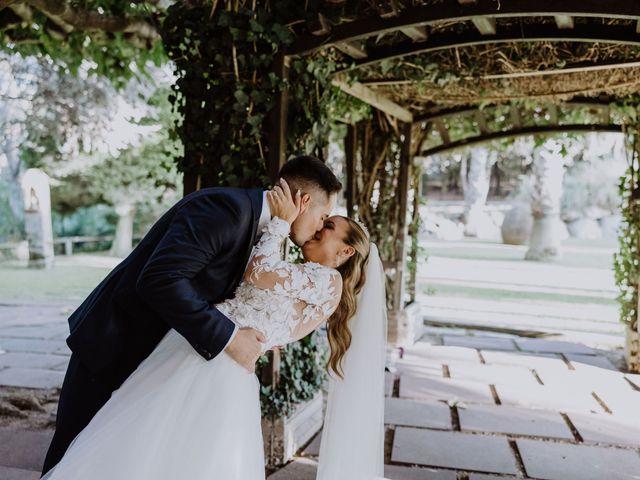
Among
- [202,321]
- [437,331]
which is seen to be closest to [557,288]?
[437,331]

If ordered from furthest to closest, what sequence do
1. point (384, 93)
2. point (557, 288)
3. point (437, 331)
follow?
point (557, 288), point (437, 331), point (384, 93)

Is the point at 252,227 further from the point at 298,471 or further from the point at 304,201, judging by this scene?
A: the point at 298,471

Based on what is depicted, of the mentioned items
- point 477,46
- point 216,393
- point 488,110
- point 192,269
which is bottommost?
point 216,393

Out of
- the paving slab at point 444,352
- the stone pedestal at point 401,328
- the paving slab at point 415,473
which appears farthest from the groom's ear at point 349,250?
the stone pedestal at point 401,328

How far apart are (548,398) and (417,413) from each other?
49.4 inches

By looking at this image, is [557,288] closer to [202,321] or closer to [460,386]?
[460,386]

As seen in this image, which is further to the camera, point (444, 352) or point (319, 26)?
point (444, 352)

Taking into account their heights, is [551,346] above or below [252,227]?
below

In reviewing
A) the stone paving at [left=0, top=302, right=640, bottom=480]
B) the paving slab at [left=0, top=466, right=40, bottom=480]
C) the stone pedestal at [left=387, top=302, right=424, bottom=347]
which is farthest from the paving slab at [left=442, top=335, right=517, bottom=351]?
the paving slab at [left=0, top=466, right=40, bottom=480]

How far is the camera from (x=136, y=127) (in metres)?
16.8

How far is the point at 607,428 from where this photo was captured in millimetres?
4391

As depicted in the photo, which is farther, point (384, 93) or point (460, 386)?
point (384, 93)

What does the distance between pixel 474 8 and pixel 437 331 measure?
203 inches

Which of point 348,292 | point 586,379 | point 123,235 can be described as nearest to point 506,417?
point 586,379
